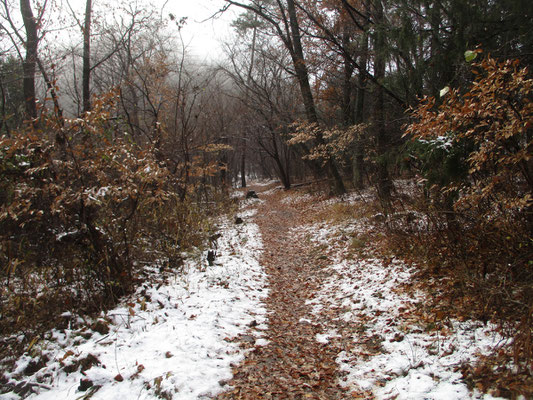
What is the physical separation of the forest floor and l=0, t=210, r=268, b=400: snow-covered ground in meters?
0.01

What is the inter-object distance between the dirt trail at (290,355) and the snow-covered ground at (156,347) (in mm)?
181

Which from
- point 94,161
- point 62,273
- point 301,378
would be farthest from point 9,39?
point 301,378

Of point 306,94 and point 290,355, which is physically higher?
point 306,94

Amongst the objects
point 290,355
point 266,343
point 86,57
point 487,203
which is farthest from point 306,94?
point 290,355

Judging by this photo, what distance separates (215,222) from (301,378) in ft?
25.6

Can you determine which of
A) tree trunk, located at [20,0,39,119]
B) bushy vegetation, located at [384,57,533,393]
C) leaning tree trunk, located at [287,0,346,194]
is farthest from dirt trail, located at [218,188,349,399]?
tree trunk, located at [20,0,39,119]

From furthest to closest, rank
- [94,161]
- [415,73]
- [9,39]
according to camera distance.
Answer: [9,39], [415,73], [94,161]

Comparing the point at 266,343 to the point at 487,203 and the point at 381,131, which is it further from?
the point at 381,131

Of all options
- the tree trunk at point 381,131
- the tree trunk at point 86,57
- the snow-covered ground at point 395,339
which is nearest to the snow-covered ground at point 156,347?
the snow-covered ground at point 395,339

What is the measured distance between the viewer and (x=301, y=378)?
9.78 feet

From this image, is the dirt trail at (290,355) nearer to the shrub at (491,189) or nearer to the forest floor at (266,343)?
the forest floor at (266,343)

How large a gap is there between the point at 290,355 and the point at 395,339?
1200 mm

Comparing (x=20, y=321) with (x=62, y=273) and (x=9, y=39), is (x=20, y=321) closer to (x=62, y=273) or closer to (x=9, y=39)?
(x=62, y=273)

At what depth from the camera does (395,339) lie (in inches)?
131
